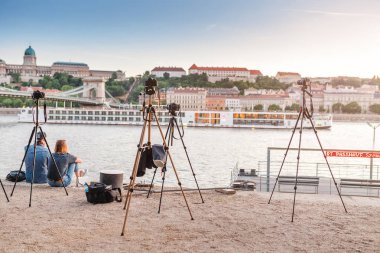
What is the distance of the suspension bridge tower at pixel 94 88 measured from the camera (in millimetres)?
66562

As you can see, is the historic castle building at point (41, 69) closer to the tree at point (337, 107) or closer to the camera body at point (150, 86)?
the tree at point (337, 107)

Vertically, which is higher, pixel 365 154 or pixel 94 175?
pixel 365 154

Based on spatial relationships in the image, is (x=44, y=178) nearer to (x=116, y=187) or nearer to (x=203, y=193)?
(x=116, y=187)

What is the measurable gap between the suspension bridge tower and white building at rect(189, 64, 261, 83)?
31.1 meters

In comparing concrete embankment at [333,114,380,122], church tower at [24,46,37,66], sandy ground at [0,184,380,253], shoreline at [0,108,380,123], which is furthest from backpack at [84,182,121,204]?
church tower at [24,46,37,66]

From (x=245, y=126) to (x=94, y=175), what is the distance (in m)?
32.3

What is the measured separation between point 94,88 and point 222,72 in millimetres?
36490

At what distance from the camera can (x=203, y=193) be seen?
179 inches

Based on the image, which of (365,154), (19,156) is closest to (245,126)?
(19,156)

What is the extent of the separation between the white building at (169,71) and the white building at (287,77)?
837 inches

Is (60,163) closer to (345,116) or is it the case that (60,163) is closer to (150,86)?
(150,86)

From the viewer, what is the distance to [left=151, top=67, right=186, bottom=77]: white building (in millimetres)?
Result: 95688

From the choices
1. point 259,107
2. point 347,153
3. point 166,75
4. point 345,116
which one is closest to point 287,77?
point 166,75

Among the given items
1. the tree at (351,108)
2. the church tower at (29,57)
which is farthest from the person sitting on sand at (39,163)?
the church tower at (29,57)
